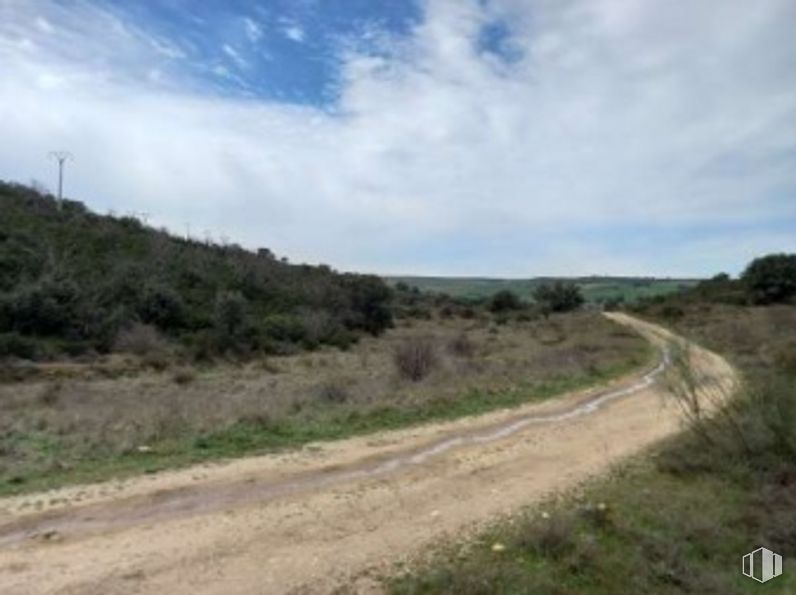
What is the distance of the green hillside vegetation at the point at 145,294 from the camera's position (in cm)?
4316

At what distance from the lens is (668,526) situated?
1040 cm

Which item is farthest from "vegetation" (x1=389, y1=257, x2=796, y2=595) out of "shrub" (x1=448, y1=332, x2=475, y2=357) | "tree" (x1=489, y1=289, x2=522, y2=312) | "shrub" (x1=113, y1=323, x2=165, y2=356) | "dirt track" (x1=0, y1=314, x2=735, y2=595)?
"tree" (x1=489, y1=289, x2=522, y2=312)

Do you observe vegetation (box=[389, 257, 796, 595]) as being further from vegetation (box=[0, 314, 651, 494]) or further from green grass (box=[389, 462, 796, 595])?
vegetation (box=[0, 314, 651, 494])

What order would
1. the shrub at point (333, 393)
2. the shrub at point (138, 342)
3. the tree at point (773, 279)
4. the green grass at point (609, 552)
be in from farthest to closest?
the tree at point (773, 279) → the shrub at point (138, 342) → the shrub at point (333, 393) → the green grass at point (609, 552)

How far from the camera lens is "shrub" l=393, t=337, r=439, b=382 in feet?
88.3

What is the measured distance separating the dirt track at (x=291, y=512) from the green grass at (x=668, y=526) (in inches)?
22.8

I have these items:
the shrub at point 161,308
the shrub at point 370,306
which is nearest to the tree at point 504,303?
the shrub at point 370,306

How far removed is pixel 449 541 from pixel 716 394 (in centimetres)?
782

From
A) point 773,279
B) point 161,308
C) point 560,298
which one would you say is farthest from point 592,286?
point 161,308

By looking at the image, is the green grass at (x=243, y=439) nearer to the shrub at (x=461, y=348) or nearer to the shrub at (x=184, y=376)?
the shrub at (x=184, y=376)

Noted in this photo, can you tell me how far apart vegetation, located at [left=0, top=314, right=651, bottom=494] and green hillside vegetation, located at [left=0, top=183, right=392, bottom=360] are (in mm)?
2794

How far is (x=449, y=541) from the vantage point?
9078 mm

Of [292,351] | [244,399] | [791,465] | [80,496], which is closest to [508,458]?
[791,465]

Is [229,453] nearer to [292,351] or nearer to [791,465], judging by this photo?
[791,465]
